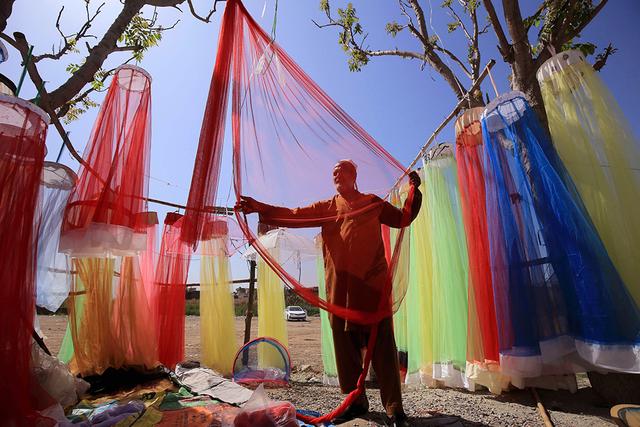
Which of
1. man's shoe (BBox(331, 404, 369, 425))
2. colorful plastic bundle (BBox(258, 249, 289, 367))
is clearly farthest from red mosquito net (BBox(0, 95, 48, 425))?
colorful plastic bundle (BBox(258, 249, 289, 367))

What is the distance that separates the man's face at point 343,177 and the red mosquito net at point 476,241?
1.12 m

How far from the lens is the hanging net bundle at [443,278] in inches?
138

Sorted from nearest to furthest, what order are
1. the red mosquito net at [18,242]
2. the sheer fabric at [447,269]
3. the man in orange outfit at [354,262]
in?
the red mosquito net at [18,242] < the man in orange outfit at [354,262] < the sheer fabric at [447,269]

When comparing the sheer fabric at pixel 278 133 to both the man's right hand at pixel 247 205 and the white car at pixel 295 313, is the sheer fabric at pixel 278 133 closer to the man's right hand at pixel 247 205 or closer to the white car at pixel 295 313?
the man's right hand at pixel 247 205

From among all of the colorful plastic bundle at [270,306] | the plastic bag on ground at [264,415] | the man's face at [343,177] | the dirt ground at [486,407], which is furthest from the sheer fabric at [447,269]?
A: the colorful plastic bundle at [270,306]

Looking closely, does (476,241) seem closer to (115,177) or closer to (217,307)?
(115,177)

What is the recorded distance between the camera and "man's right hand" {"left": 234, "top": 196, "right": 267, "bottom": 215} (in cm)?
282

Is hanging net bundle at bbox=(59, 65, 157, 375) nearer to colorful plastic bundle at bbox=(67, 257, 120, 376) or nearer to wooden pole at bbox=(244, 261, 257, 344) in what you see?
colorful plastic bundle at bbox=(67, 257, 120, 376)

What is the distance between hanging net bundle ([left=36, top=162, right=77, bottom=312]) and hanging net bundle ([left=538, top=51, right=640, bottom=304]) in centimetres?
422

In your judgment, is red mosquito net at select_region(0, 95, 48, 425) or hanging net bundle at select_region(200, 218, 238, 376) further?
hanging net bundle at select_region(200, 218, 238, 376)

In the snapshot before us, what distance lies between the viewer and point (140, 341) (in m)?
4.29

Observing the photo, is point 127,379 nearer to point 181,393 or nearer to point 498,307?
point 181,393

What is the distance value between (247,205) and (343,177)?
2.64ft

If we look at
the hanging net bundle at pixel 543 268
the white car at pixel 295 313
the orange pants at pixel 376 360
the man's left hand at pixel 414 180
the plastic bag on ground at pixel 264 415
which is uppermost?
the man's left hand at pixel 414 180
